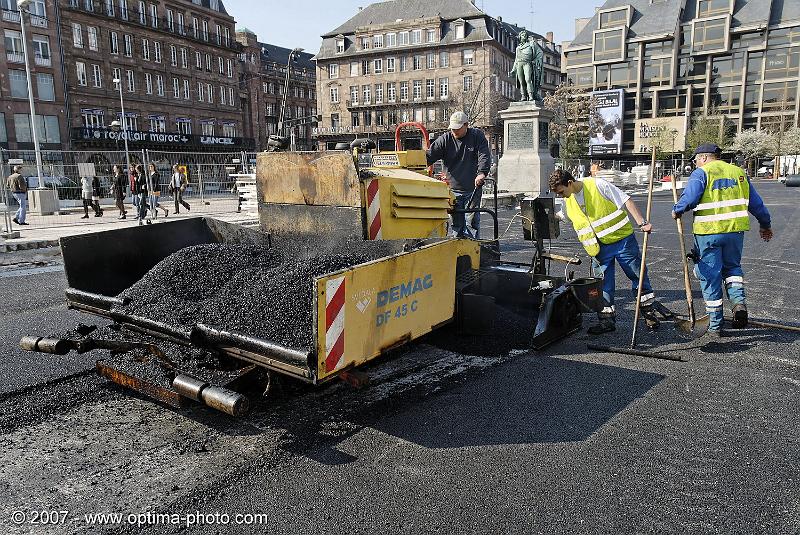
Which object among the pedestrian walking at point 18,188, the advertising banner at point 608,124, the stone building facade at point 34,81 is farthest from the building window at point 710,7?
the pedestrian walking at point 18,188

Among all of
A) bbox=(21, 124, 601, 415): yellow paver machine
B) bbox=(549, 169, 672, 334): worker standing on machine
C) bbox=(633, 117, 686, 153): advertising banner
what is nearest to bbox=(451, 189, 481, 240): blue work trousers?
bbox=(21, 124, 601, 415): yellow paver machine

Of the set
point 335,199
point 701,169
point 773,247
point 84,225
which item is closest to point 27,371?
point 335,199

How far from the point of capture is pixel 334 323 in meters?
3.16

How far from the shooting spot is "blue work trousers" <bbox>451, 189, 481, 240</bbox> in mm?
7027

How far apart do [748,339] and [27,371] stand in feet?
20.3

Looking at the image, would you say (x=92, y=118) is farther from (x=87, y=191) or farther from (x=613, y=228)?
(x=613, y=228)

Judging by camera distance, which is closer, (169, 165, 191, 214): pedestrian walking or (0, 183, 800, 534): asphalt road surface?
(0, 183, 800, 534): asphalt road surface

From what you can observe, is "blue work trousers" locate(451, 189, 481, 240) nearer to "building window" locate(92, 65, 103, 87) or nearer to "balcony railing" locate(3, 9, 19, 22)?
"balcony railing" locate(3, 9, 19, 22)

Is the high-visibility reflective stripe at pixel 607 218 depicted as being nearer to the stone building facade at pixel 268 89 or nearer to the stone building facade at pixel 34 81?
the stone building facade at pixel 34 81

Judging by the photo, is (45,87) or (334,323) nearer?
(334,323)

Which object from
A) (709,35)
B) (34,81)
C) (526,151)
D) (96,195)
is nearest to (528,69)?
(526,151)

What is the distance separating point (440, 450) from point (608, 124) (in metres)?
72.0

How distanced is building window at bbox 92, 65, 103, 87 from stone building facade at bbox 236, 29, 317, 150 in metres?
18.5

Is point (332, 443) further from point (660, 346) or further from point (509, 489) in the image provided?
point (660, 346)
